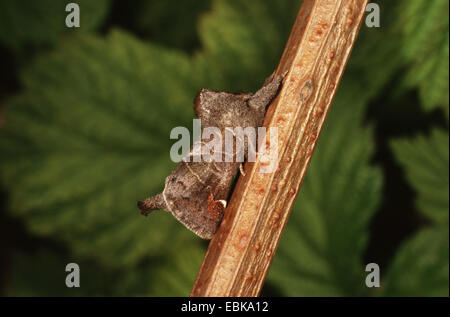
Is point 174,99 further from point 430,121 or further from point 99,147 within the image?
point 430,121

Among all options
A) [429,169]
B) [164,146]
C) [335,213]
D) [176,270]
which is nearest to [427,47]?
[429,169]

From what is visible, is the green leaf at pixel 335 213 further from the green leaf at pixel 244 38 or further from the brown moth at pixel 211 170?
the brown moth at pixel 211 170

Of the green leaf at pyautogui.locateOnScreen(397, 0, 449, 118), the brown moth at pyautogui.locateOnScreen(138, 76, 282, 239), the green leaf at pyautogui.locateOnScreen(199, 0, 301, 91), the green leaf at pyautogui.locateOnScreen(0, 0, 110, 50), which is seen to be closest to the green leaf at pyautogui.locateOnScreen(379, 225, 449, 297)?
the green leaf at pyautogui.locateOnScreen(397, 0, 449, 118)

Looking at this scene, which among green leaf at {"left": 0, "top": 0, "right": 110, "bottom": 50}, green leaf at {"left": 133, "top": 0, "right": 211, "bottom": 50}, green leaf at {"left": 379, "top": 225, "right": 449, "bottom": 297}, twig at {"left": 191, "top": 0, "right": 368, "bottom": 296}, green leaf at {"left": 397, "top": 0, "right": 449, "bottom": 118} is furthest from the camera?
green leaf at {"left": 133, "top": 0, "right": 211, "bottom": 50}

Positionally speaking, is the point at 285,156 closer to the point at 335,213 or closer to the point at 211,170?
the point at 211,170

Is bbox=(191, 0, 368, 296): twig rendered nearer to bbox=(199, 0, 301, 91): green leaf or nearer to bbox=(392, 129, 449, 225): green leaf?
bbox=(199, 0, 301, 91): green leaf

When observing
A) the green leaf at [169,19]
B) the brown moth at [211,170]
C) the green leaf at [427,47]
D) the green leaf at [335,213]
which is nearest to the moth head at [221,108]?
the brown moth at [211,170]
